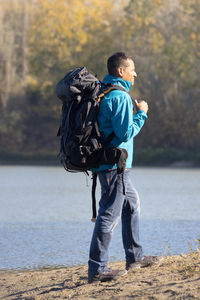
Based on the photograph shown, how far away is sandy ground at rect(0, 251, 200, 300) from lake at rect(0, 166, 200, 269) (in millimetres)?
909

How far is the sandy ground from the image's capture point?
16.0ft

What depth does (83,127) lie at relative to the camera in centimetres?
536

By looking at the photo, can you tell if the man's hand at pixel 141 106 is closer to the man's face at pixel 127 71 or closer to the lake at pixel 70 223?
the man's face at pixel 127 71

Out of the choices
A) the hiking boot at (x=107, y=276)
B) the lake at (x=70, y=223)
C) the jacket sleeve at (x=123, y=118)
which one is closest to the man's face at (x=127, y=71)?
the jacket sleeve at (x=123, y=118)

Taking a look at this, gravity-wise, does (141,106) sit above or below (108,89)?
below

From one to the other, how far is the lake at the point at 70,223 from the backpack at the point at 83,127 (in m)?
0.27

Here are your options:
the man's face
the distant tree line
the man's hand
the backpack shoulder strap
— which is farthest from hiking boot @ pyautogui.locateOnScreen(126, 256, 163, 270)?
the distant tree line

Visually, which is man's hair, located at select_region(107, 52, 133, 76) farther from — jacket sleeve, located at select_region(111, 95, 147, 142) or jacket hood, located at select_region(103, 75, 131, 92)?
jacket sleeve, located at select_region(111, 95, 147, 142)

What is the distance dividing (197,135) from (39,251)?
1287 inches

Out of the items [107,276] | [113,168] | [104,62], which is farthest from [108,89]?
[104,62]

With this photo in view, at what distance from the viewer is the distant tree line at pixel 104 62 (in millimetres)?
40562

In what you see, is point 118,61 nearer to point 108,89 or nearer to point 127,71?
point 127,71

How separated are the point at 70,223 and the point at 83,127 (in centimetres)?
571

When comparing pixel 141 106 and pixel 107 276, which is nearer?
pixel 107 276
